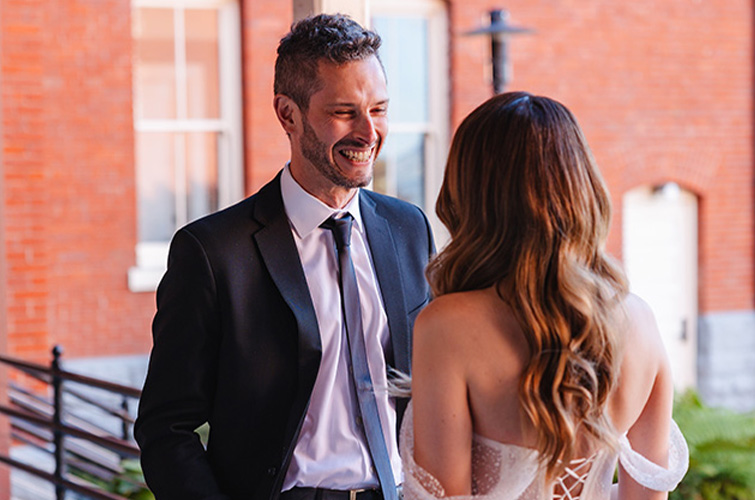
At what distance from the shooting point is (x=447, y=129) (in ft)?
34.7

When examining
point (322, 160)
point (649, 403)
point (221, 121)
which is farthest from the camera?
point (221, 121)

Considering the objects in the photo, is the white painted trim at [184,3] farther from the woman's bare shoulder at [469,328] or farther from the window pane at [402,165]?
the woman's bare shoulder at [469,328]

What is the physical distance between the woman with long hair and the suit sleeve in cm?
47

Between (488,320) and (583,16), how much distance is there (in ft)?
31.2

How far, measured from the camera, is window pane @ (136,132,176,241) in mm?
9484

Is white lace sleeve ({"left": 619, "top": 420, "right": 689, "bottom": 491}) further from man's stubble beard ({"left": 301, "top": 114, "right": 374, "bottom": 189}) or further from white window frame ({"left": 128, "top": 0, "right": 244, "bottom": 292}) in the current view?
white window frame ({"left": 128, "top": 0, "right": 244, "bottom": 292})

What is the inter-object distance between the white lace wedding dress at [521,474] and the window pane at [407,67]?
27.9ft

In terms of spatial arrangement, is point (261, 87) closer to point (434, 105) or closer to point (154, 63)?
point (154, 63)

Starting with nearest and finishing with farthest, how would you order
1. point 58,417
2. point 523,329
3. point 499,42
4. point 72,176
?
point 523,329 → point 58,417 → point 499,42 → point 72,176

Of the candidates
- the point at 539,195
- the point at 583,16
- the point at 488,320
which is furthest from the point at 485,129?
the point at 583,16

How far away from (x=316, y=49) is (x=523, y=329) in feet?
2.58

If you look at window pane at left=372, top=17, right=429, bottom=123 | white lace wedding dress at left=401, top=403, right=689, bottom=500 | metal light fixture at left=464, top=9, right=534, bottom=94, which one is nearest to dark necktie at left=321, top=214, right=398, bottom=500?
white lace wedding dress at left=401, top=403, right=689, bottom=500

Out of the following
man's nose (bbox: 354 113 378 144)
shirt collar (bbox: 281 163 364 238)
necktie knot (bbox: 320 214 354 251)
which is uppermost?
man's nose (bbox: 354 113 378 144)

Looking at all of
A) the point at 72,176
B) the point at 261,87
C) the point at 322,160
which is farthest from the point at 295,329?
the point at 261,87
